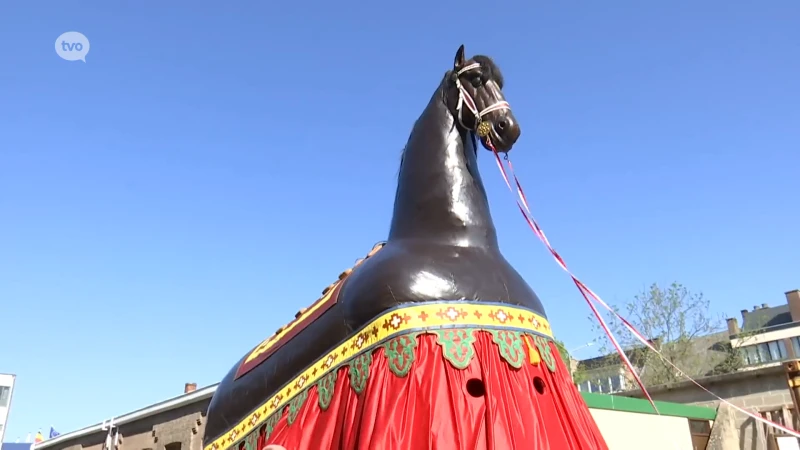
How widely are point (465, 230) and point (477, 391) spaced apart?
1.03 metres

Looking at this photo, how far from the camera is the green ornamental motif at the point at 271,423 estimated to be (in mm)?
3945

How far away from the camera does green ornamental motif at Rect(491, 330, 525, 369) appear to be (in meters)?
3.27

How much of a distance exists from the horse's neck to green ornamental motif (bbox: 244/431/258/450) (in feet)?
5.35

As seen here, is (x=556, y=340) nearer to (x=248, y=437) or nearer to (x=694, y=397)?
(x=248, y=437)

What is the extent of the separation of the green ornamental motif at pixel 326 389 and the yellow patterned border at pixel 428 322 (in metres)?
0.04

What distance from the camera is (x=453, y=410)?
302 cm

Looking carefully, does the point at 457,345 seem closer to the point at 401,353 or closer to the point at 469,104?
the point at 401,353

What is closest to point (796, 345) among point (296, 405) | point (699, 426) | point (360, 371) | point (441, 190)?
point (699, 426)

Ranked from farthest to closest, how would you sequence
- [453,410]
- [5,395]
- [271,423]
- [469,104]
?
[5,395] < [469,104] < [271,423] < [453,410]

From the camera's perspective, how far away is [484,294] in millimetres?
3484

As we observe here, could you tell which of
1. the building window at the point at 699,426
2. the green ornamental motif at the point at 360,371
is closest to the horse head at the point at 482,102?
the green ornamental motif at the point at 360,371

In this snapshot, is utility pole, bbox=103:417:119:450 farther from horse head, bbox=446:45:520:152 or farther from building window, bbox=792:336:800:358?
building window, bbox=792:336:800:358

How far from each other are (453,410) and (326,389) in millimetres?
891

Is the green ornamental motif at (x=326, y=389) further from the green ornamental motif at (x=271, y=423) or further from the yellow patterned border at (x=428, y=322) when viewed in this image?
the green ornamental motif at (x=271, y=423)
